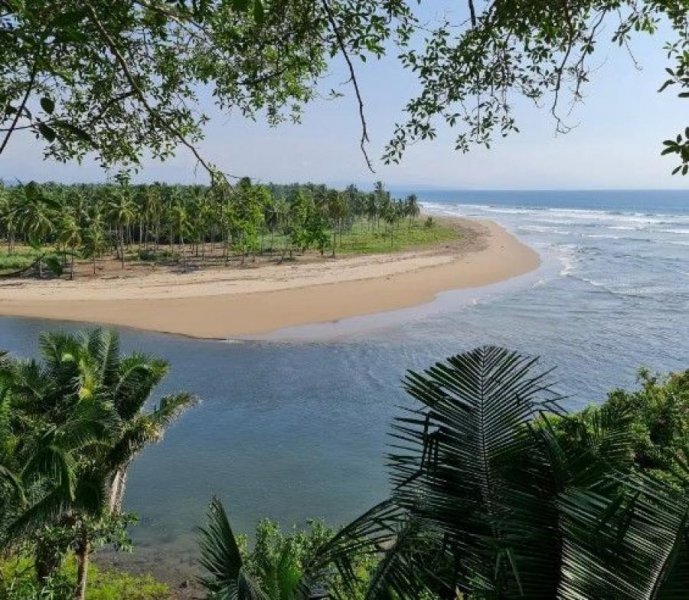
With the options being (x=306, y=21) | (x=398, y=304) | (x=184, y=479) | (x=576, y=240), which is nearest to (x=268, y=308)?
(x=398, y=304)

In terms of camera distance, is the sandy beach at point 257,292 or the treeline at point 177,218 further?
the sandy beach at point 257,292

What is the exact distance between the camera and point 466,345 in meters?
28.6

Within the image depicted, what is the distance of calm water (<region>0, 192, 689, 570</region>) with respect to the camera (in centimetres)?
1596

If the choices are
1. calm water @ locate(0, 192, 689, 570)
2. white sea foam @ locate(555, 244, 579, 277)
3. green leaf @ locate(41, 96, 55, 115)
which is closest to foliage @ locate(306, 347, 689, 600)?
green leaf @ locate(41, 96, 55, 115)

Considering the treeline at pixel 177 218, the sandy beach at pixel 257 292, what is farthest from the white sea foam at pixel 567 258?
the treeline at pixel 177 218

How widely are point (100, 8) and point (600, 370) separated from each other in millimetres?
24507

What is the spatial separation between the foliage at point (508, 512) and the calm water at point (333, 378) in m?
4.25

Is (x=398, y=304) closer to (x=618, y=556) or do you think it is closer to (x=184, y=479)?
(x=184, y=479)

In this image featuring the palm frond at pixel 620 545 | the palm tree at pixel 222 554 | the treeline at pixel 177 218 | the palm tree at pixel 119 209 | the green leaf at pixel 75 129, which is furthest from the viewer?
the palm tree at pixel 119 209

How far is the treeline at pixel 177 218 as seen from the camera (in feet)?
11.3

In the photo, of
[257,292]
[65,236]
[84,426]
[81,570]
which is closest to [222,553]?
[84,426]

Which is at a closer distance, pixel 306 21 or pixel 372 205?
pixel 306 21

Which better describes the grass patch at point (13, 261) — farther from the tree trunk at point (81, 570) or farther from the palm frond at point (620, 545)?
the palm frond at point (620, 545)

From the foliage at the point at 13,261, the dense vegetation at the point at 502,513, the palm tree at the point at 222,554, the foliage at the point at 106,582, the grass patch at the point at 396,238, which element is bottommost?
the foliage at the point at 106,582
